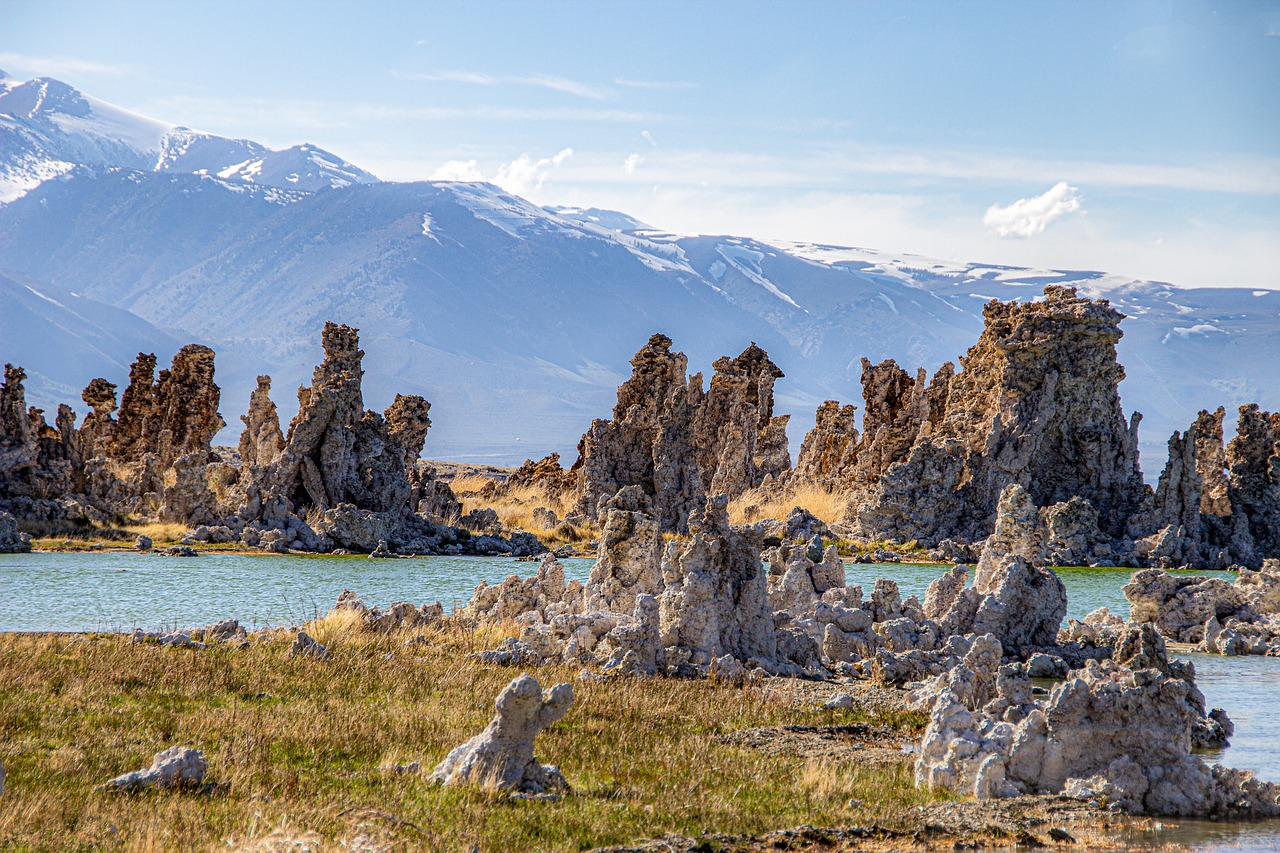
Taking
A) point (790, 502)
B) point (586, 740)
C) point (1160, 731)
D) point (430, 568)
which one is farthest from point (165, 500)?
point (1160, 731)

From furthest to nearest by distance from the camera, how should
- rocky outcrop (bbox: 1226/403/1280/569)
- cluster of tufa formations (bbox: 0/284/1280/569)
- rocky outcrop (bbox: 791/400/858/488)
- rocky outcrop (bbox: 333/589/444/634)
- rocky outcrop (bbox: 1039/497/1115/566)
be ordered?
rocky outcrop (bbox: 791/400/858/488)
rocky outcrop (bbox: 1226/403/1280/569)
rocky outcrop (bbox: 1039/497/1115/566)
cluster of tufa formations (bbox: 0/284/1280/569)
rocky outcrop (bbox: 333/589/444/634)

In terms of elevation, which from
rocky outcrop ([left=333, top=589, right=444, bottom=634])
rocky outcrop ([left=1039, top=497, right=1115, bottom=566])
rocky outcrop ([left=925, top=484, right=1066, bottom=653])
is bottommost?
rocky outcrop ([left=333, top=589, right=444, bottom=634])

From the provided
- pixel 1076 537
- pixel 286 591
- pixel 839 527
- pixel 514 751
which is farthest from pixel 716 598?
pixel 839 527

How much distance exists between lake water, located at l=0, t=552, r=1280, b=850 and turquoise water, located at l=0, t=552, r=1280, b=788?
0.11ft

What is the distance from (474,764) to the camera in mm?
12422

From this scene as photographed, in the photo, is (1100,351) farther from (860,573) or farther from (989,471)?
(860,573)

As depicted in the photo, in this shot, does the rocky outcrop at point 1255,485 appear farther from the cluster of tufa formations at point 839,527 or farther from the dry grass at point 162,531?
the dry grass at point 162,531

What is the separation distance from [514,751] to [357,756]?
1938mm

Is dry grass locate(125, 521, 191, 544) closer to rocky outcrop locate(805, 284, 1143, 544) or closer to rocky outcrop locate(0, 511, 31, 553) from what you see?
rocky outcrop locate(0, 511, 31, 553)

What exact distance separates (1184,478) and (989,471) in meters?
7.57

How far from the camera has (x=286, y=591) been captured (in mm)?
33688

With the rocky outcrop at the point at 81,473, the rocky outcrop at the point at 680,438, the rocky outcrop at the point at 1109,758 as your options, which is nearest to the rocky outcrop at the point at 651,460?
the rocky outcrop at the point at 680,438

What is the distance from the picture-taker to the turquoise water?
2191 centimetres

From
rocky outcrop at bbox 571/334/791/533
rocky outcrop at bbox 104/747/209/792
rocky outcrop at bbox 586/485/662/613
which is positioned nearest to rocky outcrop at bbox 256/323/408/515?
rocky outcrop at bbox 571/334/791/533
